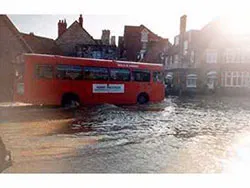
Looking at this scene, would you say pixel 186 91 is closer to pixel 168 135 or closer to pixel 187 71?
pixel 187 71

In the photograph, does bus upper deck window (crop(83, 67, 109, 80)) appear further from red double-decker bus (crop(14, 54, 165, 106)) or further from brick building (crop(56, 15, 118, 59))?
brick building (crop(56, 15, 118, 59))

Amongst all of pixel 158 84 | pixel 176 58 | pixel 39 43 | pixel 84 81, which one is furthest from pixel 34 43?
pixel 176 58

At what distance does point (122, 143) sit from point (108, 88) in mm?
6277

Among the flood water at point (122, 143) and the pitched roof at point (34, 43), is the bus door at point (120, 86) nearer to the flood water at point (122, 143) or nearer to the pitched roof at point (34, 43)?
the flood water at point (122, 143)

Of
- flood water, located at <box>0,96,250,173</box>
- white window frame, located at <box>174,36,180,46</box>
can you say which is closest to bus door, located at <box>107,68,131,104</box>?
flood water, located at <box>0,96,250,173</box>

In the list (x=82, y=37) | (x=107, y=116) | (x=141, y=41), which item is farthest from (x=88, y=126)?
(x=82, y=37)

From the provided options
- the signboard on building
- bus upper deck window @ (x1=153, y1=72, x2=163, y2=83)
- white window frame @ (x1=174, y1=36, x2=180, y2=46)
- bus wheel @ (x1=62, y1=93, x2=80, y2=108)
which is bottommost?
bus wheel @ (x1=62, y1=93, x2=80, y2=108)

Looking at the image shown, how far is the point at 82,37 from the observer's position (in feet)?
70.8

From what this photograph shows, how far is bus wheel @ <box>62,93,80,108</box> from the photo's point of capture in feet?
37.9

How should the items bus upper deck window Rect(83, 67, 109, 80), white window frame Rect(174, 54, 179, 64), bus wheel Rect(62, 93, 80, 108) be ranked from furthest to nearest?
white window frame Rect(174, 54, 179, 64) < bus upper deck window Rect(83, 67, 109, 80) < bus wheel Rect(62, 93, 80, 108)

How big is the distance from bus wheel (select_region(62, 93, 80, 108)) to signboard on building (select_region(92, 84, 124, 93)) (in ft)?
2.59

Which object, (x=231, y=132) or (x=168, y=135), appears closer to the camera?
(x=168, y=135)

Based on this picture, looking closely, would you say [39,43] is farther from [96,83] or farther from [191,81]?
[191,81]
